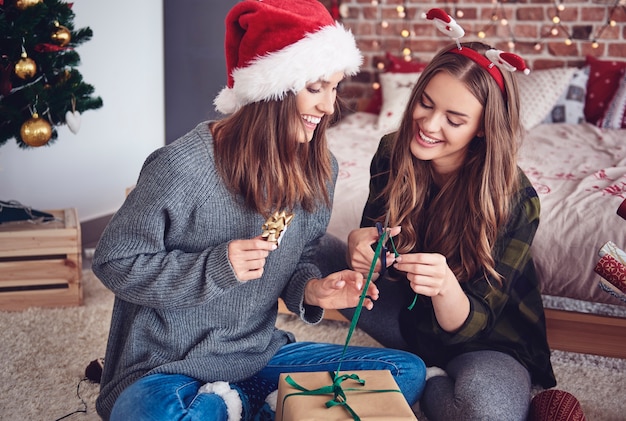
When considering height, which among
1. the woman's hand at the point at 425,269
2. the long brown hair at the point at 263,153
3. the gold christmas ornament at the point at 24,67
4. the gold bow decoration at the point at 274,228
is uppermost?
the gold christmas ornament at the point at 24,67

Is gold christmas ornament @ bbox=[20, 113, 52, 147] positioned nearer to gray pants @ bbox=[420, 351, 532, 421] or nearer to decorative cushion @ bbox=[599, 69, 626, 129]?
gray pants @ bbox=[420, 351, 532, 421]

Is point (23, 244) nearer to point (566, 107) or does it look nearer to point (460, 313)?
point (460, 313)

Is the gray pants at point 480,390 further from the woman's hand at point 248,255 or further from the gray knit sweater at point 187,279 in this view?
the woman's hand at point 248,255

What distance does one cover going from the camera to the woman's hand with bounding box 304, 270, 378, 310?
4.53 feet

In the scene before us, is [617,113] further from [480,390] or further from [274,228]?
[274,228]

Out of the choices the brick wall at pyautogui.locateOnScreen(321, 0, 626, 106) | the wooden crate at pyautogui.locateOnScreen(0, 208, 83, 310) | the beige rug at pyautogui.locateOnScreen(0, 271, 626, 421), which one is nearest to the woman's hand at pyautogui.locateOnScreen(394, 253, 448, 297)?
the beige rug at pyautogui.locateOnScreen(0, 271, 626, 421)

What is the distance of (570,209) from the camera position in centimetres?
195

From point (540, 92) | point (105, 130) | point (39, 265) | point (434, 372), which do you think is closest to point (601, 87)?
point (540, 92)

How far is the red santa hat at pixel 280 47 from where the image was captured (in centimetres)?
129

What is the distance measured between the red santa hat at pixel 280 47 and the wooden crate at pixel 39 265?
1.14 meters

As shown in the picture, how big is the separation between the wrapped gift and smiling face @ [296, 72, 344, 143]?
494mm

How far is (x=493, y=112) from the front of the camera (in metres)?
1.55

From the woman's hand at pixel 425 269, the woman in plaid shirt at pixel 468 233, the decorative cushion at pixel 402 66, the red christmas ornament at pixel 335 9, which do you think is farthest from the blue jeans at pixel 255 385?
the red christmas ornament at pixel 335 9

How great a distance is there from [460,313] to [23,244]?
146 centimetres
